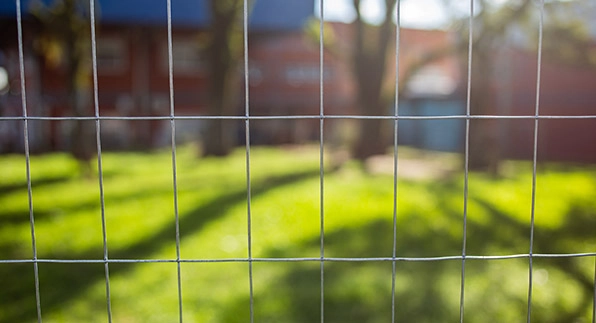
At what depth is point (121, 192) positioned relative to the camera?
28.9 ft

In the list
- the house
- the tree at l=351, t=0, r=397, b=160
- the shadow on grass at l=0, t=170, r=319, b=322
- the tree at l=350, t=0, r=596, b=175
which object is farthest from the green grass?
the house

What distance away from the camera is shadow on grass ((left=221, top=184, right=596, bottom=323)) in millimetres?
4188

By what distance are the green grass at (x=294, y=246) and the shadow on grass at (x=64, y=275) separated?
0.7 inches

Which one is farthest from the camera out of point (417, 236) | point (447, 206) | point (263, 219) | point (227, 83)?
point (227, 83)

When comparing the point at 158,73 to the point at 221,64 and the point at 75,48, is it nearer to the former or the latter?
the point at 221,64

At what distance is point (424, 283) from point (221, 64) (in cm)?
1008

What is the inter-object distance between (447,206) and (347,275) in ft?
10.5

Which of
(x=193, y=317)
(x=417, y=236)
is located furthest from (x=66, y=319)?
(x=417, y=236)

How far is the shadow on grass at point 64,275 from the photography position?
173 inches

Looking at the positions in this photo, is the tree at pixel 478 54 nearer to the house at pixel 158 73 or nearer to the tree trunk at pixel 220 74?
the tree trunk at pixel 220 74

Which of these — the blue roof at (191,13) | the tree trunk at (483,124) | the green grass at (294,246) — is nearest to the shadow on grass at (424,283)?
the green grass at (294,246)

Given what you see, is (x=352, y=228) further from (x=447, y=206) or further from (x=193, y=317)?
(x=193, y=317)

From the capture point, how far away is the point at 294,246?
6.03m

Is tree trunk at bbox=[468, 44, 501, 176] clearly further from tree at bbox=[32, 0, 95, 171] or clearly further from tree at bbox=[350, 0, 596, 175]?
tree at bbox=[32, 0, 95, 171]
